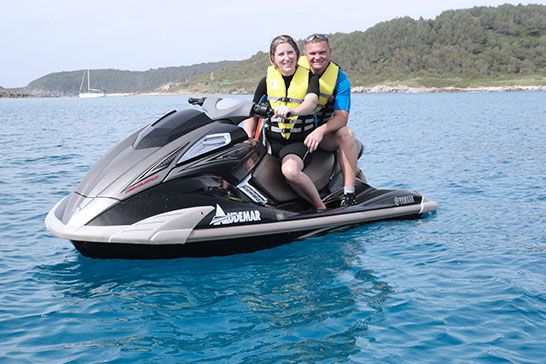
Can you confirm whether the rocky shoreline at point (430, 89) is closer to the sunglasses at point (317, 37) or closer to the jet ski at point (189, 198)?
the sunglasses at point (317, 37)

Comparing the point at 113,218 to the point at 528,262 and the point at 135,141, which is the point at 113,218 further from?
the point at 528,262

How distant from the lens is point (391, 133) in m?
19.4

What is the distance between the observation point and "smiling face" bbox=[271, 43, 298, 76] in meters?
5.09

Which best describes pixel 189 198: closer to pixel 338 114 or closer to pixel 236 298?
pixel 236 298

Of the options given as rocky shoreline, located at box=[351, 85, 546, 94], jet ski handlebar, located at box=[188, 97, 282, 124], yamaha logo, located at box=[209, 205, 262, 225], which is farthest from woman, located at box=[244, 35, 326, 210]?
rocky shoreline, located at box=[351, 85, 546, 94]

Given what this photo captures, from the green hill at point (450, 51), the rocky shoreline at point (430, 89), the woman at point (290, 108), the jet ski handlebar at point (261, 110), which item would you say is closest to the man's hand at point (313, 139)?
the woman at point (290, 108)

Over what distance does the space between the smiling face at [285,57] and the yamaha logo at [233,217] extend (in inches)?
46.8

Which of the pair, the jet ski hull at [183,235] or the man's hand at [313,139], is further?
the man's hand at [313,139]

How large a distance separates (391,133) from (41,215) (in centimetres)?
1414

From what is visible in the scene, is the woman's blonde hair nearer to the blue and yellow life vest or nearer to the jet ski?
the blue and yellow life vest

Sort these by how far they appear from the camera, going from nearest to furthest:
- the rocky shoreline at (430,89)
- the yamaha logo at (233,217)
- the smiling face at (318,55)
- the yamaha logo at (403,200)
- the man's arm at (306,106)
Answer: the yamaha logo at (233,217), the man's arm at (306,106), the smiling face at (318,55), the yamaha logo at (403,200), the rocky shoreline at (430,89)

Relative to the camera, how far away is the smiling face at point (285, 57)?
509 centimetres

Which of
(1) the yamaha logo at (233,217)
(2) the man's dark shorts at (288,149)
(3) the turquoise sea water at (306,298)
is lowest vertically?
(3) the turquoise sea water at (306,298)

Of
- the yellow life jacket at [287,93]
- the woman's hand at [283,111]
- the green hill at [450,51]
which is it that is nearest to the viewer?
the woman's hand at [283,111]
